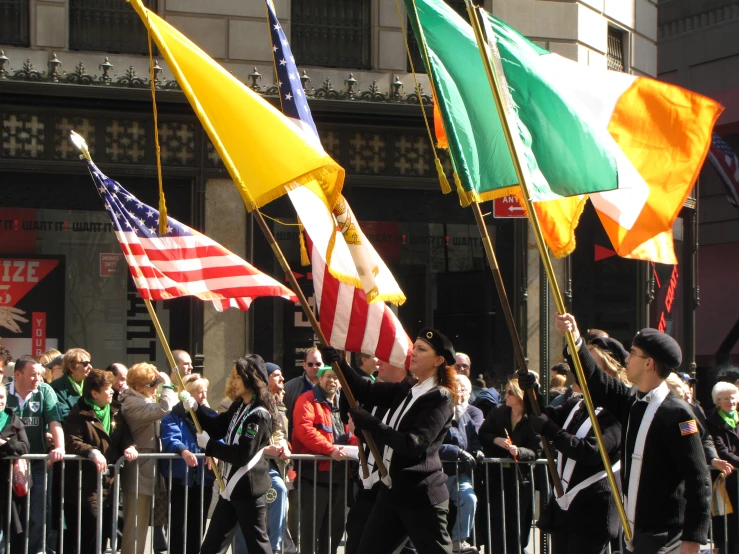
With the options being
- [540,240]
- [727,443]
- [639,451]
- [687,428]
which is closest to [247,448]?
[540,240]

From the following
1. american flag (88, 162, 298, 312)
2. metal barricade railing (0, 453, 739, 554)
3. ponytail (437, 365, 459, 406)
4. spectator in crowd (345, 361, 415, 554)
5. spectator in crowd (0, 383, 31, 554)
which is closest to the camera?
ponytail (437, 365, 459, 406)

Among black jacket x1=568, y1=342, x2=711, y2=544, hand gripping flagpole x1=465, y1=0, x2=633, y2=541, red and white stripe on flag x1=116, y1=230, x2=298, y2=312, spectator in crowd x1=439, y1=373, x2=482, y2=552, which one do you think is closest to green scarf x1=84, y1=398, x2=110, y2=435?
red and white stripe on flag x1=116, y1=230, x2=298, y2=312

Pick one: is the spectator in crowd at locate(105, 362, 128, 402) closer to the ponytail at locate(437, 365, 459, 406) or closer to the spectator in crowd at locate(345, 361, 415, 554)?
the spectator in crowd at locate(345, 361, 415, 554)

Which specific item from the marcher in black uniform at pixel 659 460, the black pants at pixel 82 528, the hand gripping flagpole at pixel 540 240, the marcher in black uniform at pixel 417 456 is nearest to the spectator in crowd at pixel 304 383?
the black pants at pixel 82 528

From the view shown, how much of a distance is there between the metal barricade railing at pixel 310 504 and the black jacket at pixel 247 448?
4.10 ft

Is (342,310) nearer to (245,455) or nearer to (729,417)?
(245,455)

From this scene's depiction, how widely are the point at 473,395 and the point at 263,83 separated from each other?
15.0 feet

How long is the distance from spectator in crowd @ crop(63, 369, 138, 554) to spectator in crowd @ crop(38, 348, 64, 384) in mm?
1991

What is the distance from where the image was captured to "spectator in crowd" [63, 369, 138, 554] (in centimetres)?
988

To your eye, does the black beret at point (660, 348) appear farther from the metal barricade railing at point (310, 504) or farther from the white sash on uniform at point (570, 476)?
the metal barricade railing at point (310, 504)

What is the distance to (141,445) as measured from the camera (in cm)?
1020

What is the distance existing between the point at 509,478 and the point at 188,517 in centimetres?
276

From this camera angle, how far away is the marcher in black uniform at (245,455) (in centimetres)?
860

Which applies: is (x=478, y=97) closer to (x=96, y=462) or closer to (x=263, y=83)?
(x=96, y=462)
